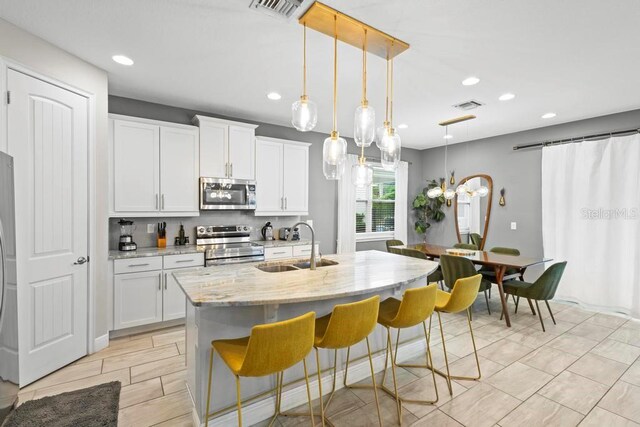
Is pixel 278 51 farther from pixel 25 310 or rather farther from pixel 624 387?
pixel 624 387

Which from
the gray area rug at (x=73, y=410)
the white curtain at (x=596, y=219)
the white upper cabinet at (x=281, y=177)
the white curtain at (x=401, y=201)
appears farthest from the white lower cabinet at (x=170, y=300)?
the white curtain at (x=596, y=219)

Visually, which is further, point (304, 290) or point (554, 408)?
point (554, 408)

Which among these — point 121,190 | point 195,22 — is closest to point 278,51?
point 195,22

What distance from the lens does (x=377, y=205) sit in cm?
618

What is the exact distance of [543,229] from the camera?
15.6 feet

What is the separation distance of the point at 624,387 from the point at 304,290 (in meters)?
2.77

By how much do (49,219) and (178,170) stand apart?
1445 mm

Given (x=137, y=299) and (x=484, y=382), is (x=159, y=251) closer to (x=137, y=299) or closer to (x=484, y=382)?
(x=137, y=299)

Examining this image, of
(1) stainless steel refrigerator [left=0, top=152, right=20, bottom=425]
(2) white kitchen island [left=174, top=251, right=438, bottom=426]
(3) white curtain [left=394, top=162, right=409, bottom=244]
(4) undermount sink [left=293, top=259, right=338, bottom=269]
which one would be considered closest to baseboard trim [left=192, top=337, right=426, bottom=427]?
(2) white kitchen island [left=174, top=251, right=438, bottom=426]

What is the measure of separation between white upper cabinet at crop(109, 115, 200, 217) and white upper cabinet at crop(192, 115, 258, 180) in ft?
0.39

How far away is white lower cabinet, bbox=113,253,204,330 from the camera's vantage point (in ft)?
10.6

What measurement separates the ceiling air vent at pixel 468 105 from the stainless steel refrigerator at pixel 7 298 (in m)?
4.27

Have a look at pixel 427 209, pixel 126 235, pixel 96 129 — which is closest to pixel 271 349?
pixel 96 129

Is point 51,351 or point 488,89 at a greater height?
point 488,89
